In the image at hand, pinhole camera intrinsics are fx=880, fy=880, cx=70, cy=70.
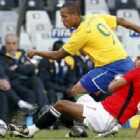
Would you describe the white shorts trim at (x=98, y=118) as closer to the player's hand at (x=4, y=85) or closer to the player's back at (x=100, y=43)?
the player's back at (x=100, y=43)

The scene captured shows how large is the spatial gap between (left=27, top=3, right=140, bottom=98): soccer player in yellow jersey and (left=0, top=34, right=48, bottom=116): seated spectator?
314 cm

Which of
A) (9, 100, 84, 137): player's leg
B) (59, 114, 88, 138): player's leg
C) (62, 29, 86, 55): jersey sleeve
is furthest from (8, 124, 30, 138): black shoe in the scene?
(62, 29, 86, 55): jersey sleeve

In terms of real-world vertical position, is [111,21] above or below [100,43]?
above

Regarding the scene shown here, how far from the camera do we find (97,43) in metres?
11.9

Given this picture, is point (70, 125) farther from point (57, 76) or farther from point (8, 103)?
point (57, 76)

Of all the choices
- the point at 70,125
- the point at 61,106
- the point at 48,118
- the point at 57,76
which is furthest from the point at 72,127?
the point at 57,76

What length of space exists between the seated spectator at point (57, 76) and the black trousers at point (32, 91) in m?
0.33

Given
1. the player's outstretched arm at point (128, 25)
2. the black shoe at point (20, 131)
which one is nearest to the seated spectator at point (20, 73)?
the player's outstretched arm at point (128, 25)

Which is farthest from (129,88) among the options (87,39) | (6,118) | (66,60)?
(66,60)

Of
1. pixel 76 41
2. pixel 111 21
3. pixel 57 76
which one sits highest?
pixel 111 21

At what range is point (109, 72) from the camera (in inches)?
472

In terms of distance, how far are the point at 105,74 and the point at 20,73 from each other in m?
3.61

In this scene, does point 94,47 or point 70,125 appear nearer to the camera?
point 70,125

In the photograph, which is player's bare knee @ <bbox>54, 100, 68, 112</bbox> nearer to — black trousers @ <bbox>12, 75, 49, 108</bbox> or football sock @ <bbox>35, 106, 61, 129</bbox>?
football sock @ <bbox>35, 106, 61, 129</bbox>
